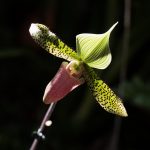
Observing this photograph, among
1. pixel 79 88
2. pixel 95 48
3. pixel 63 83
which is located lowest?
pixel 63 83

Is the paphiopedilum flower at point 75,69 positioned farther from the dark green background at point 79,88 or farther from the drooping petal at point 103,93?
the dark green background at point 79,88

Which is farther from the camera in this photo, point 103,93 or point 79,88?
point 79,88

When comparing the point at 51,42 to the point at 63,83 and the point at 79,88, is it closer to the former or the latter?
the point at 63,83

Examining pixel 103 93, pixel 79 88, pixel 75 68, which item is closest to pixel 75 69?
pixel 75 68

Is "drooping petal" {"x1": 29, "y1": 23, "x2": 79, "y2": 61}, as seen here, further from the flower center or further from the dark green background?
the dark green background
